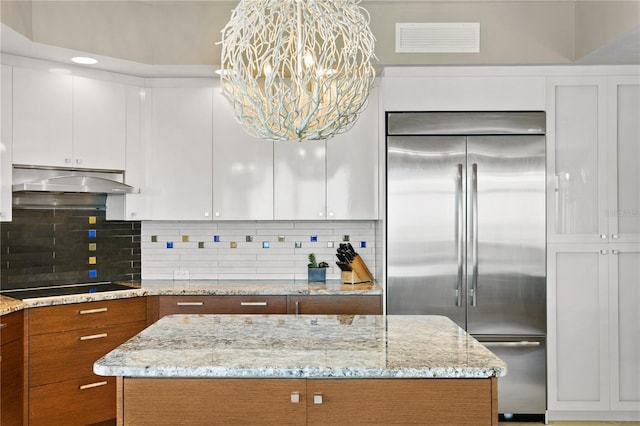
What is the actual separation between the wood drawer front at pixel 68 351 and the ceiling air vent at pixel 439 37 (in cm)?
271

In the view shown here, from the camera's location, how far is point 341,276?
4.33 meters

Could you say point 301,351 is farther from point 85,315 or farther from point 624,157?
point 624,157

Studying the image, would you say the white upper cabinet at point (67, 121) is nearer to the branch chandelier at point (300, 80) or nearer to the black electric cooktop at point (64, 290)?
the black electric cooktop at point (64, 290)

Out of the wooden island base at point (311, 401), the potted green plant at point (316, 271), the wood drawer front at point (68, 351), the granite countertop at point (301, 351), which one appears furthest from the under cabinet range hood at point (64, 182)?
the wooden island base at point (311, 401)

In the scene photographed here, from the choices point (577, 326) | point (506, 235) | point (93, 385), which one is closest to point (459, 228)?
point (506, 235)

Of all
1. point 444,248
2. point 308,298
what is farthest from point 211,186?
point 444,248

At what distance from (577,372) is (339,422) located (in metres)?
2.65

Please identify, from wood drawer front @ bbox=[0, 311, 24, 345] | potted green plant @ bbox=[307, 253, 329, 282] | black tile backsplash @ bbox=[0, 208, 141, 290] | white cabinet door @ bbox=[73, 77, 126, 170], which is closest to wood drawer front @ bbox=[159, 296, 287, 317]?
potted green plant @ bbox=[307, 253, 329, 282]

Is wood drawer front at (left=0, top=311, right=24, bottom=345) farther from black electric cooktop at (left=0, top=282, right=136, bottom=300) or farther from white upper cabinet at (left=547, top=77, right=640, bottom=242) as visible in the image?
white upper cabinet at (left=547, top=77, right=640, bottom=242)

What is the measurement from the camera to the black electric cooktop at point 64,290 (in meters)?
3.63

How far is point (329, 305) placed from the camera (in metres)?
3.91

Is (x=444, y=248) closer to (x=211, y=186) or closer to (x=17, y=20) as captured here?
(x=211, y=186)

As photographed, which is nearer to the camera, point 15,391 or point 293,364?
point 293,364

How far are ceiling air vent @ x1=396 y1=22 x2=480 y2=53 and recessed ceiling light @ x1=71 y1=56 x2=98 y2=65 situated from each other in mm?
2068
